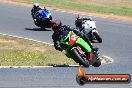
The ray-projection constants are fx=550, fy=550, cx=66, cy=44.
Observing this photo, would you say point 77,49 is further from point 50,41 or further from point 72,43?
point 50,41

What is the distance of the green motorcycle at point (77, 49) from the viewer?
1695 centimetres

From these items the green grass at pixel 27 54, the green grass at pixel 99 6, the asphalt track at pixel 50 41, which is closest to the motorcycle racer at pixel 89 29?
the asphalt track at pixel 50 41

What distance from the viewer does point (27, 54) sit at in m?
19.9

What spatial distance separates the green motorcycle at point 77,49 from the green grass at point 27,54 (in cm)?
116

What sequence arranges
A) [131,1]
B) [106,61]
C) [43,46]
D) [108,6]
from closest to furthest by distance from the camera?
[106,61] → [43,46] → [108,6] → [131,1]

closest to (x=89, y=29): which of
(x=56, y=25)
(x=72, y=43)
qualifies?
(x=56, y=25)

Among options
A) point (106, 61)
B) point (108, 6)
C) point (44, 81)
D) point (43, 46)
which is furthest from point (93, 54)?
point (108, 6)

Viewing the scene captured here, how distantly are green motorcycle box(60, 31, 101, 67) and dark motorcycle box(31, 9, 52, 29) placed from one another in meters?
10.2

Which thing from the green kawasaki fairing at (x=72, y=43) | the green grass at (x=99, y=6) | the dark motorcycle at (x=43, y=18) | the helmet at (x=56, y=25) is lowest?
the green grass at (x=99, y=6)

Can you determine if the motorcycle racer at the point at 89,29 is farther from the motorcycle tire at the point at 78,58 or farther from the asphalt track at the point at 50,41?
the motorcycle tire at the point at 78,58

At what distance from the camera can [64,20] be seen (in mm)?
32188

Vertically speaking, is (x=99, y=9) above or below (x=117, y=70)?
below

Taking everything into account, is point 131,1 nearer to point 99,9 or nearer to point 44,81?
point 99,9

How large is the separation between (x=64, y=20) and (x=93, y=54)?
585 inches
